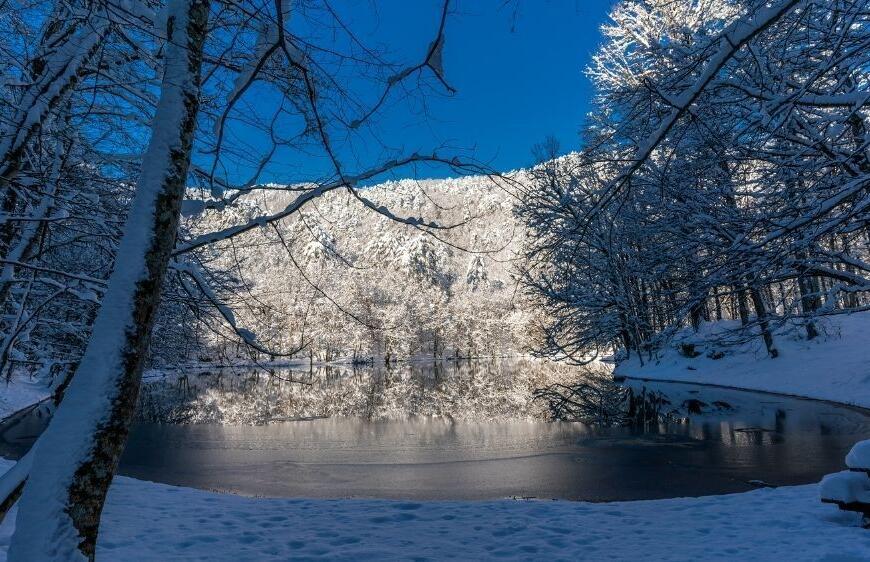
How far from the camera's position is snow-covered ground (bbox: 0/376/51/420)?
18.6m

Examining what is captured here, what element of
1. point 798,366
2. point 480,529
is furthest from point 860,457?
point 798,366

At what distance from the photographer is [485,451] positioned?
446 inches

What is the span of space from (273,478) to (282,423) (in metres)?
7.70

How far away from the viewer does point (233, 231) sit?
123 inches

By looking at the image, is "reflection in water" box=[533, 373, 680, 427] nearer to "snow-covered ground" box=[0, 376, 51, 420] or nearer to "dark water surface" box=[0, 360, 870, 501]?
"dark water surface" box=[0, 360, 870, 501]

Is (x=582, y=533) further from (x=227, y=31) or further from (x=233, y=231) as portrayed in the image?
(x=227, y=31)

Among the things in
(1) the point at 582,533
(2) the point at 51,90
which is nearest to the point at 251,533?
(1) the point at 582,533

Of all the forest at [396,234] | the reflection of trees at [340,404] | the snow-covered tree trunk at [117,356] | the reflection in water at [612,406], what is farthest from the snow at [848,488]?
the reflection of trees at [340,404]

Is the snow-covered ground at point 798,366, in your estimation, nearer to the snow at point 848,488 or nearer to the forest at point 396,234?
the forest at point 396,234

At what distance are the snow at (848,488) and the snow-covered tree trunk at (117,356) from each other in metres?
6.28

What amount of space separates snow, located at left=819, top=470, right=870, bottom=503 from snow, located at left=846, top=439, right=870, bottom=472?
0.30 ft

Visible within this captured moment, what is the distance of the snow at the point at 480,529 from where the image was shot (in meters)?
4.92

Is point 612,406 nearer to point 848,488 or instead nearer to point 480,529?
point 848,488

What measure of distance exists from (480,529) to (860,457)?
12.7ft
